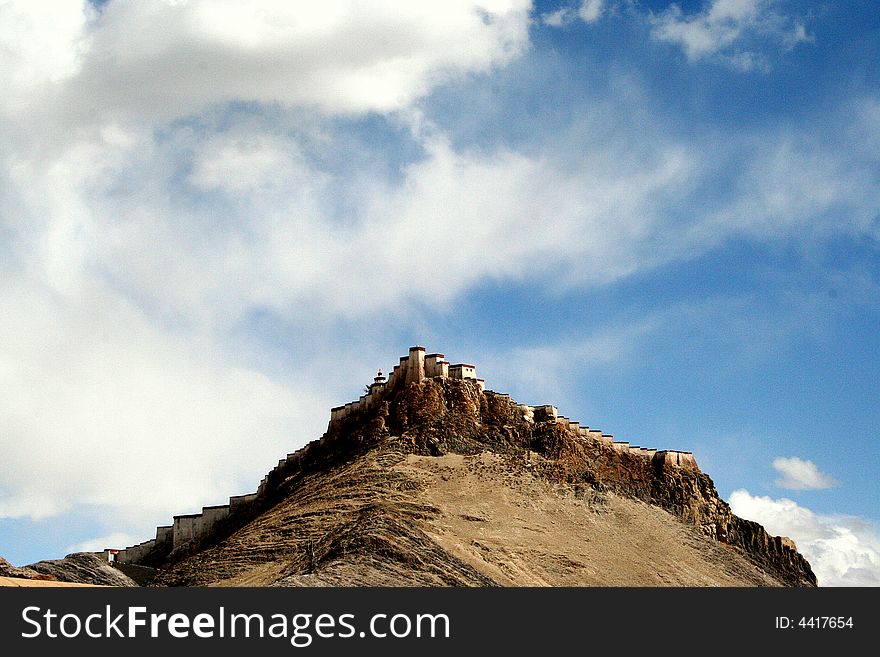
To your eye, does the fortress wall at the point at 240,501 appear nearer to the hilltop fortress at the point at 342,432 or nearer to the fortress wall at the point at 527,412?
the hilltop fortress at the point at 342,432

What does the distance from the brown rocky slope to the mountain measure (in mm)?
117

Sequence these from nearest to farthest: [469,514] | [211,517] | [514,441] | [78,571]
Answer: [469,514] < [78,571] < [514,441] < [211,517]

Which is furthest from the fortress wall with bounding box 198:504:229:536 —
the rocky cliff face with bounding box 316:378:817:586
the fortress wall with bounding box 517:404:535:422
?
the fortress wall with bounding box 517:404:535:422

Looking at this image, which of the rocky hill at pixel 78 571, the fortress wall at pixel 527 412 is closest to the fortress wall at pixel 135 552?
the rocky hill at pixel 78 571

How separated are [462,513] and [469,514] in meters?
0.39

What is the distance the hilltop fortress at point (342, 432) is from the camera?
81188 millimetres

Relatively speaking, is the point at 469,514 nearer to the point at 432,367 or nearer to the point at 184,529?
the point at 432,367

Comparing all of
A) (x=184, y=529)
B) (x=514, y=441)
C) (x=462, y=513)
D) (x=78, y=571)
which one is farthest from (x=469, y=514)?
(x=184, y=529)

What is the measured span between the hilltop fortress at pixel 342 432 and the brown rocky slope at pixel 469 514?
0.24m

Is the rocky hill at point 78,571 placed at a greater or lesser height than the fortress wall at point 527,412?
lesser

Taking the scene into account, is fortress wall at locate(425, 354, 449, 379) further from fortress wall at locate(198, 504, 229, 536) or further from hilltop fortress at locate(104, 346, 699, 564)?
fortress wall at locate(198, 504, 229, 536)

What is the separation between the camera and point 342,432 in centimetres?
8219
